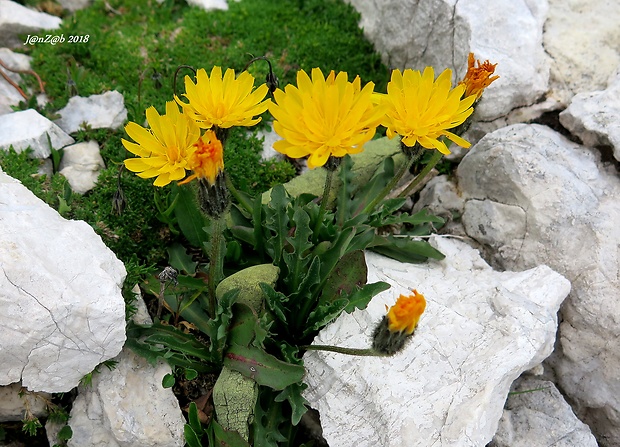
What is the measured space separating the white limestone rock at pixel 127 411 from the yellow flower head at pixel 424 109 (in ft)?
6.08

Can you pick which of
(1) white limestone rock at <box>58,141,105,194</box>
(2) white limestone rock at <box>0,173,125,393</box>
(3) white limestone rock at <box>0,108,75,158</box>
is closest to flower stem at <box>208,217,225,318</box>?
(2) white limestone rock at <box>0,173,125,393</box>

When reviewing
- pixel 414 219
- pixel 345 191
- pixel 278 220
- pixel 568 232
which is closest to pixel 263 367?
pixel 278 220

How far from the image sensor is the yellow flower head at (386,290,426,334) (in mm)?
2426

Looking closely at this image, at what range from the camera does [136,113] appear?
413cm

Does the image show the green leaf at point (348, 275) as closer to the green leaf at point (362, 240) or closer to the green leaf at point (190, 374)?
the green leaf at point (362, 240)

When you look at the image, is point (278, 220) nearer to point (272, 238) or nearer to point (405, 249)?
point (272, 238)

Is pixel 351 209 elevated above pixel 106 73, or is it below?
above

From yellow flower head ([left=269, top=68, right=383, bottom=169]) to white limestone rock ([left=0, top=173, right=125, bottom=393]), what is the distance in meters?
1.21

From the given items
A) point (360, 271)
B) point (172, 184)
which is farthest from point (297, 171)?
point (360, 271)

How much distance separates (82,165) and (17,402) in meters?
1.62

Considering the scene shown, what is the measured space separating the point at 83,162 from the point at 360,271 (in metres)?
2.12

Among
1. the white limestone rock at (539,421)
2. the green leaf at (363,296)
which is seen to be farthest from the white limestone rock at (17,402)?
the white limestone rock at (539,421)

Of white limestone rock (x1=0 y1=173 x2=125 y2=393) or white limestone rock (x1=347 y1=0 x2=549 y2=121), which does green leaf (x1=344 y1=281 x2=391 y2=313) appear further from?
white limestone rock (x1=347 y1=0 x2=549 y2=121)

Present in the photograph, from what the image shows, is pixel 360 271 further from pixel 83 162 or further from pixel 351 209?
pixel 83 162
